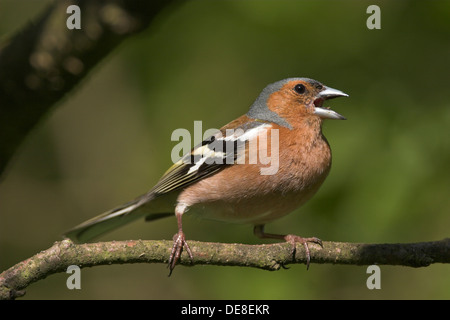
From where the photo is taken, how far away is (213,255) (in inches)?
133

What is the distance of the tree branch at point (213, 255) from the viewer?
9.87ft

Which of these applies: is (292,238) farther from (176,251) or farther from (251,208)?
(176,251)

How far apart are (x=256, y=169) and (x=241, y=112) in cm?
271

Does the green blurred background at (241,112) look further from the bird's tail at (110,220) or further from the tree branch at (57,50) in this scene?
the bird's tail at (110,220)

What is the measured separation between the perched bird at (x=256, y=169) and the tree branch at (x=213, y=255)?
329mm

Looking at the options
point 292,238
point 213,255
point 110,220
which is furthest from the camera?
point 110,220

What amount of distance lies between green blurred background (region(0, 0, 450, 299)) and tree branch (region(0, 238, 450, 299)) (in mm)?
1296

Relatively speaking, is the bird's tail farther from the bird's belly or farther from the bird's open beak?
the bird's open beak

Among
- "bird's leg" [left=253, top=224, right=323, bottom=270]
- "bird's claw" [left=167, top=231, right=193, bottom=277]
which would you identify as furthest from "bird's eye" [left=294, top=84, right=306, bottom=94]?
"bird's claw" [left=167, top=231, right=193, bottom=277]

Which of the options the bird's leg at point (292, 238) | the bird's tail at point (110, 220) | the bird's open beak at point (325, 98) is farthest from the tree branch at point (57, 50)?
the bird's leg at point (292, 238)

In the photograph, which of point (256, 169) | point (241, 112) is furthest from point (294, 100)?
point (241, 112)

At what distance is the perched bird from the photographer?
13.9 ft

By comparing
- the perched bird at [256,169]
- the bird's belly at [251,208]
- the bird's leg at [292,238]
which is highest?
the perched bird at [256,169]

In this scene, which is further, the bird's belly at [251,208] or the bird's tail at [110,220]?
the bird's tail at [110,220]
